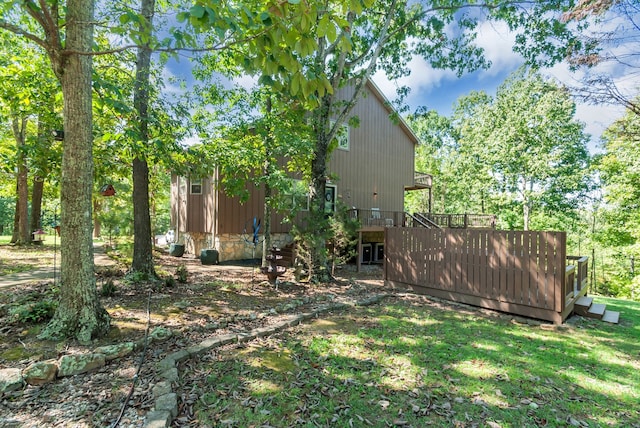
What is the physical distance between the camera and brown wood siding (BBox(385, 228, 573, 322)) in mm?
5008

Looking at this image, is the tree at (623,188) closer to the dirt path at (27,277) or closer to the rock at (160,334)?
the rock at (160,334)

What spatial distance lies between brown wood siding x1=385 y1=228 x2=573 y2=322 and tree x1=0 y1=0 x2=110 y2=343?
5.80 meters

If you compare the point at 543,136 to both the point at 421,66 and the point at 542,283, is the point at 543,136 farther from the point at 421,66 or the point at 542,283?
the point at 542,283

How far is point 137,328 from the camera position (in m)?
3.87

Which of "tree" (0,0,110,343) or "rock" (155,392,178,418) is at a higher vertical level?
"tree" (0,0,110,343)

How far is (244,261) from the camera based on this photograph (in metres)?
11.3

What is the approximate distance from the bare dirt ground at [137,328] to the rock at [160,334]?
74mm

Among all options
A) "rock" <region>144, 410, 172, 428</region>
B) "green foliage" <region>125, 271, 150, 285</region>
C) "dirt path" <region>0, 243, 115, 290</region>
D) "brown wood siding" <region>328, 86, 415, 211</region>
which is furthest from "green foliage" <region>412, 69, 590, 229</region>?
"rock" <region>144, 410, 172, 428</region>

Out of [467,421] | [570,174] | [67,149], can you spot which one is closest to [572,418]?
[467,421]

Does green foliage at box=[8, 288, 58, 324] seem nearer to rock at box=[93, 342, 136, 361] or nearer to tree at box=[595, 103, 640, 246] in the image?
rock at box=[93, 342, 136, 361]

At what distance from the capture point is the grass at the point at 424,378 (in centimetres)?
248

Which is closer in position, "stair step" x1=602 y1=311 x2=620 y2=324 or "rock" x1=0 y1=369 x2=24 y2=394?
"rock" x1=0 y1=369 x2=24 y2=394

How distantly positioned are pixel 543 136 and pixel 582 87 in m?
13.8

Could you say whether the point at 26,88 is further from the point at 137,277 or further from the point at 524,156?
the point at 524,156
